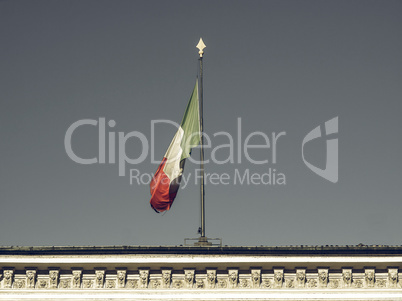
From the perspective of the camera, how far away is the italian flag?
3319 centimetres

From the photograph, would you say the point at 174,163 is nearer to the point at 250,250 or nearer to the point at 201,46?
the point at 250,250

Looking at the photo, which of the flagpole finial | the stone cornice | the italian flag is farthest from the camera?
the flagpole finial

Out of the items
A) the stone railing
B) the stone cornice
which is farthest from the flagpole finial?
the stone railing

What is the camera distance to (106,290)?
A: 30156mm

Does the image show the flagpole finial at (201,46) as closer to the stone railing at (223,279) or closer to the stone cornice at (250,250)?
the stone cornice at (250,250)

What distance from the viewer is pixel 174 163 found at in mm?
33469

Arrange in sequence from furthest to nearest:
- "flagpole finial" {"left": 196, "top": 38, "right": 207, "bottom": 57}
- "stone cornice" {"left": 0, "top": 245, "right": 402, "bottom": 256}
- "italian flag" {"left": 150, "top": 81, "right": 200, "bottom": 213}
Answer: "flagpole finial" {"left": 196, "top": 38, "right": 207, "bottom": 57} → "italian flag" {"left": 150, "top": 81, "right": 200, "bottom": 213} → "stone cornice" {"left": 0, "top": 245, "right": 402, "bottom": 256}

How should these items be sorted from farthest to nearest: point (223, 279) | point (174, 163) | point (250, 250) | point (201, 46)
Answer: point (201, 46), point (174, 163), point (223, 279), point (250, 250)

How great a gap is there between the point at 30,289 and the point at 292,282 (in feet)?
32.8

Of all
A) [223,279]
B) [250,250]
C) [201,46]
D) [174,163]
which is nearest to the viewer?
[250,250]

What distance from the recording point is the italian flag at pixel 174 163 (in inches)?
1307

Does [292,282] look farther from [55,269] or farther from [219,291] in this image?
[55,269]

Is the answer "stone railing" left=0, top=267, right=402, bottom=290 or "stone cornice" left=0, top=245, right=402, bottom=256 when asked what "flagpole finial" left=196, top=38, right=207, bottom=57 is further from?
"stone railing" left=0, top=267, right=402, bottom=290

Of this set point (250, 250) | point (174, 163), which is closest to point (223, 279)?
point (250, 250)
